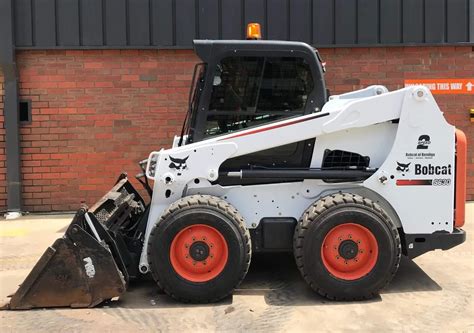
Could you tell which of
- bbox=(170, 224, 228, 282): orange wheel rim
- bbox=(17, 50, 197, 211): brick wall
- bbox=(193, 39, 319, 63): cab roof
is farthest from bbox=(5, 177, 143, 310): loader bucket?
bbox=(17, 50, 197, 211): brick wall

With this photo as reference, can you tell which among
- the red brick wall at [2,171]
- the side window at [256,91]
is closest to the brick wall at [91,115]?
the red brick wall at [2,171]

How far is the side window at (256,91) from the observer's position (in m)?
4.87

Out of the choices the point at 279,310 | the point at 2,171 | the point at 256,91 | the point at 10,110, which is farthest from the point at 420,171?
the point at 2,171

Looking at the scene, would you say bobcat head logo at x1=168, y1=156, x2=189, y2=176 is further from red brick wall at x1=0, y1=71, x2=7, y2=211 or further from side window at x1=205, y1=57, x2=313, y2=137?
red brick wall at x1=0, y1=71, x2=7, y2=211

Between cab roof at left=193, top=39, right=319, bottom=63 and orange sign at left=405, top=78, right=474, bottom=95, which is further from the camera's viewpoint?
orange sign at left=405, top=78, right=474, bottom=95

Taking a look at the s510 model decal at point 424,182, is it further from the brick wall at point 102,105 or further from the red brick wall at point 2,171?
the red brick wall at point 2,171

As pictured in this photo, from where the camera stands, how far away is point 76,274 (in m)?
4.43

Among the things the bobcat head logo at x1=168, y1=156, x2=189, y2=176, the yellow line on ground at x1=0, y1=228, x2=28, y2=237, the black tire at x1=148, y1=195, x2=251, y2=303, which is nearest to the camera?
the black tire at x1=148, y1=195, x2=251, y2=303

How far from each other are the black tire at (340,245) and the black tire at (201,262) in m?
0.52

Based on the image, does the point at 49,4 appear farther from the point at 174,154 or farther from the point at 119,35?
the point at 174,154

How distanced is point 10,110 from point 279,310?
6.09m

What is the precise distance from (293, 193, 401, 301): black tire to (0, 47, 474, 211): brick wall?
4573mm

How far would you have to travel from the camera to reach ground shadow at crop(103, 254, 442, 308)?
Result: 468cm

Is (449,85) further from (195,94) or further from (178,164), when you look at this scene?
(178,164)
